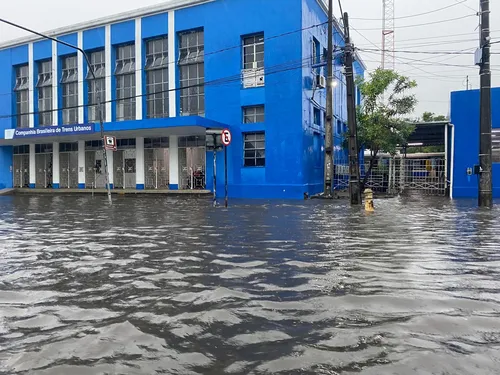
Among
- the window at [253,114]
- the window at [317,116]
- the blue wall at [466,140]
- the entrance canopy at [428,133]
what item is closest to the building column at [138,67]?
the window at [253,114]

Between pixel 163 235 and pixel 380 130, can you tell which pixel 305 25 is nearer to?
pixel 380 130

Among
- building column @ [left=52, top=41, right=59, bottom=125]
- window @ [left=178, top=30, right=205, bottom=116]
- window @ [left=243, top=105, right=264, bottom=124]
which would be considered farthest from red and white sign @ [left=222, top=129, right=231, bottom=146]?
building column @ [left=52, top=41, right=59, bottom=125]

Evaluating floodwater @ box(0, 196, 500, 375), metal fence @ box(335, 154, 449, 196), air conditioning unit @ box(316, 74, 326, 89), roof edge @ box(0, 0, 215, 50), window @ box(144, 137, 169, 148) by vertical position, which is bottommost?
floodwater @ box(0, 196, 500, 375)

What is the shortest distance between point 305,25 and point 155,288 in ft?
71.7

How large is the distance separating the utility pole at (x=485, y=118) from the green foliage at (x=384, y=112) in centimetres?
636

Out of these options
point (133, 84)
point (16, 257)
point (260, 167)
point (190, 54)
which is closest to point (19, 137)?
point (133, 84)

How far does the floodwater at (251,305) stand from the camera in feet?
10.6

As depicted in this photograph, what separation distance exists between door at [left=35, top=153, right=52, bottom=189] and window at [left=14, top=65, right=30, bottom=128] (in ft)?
8.52

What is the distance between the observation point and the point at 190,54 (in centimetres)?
2719

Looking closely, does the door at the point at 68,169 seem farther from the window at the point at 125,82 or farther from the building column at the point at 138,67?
the building column at the point at 138,67

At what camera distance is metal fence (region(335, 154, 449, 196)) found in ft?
84.4

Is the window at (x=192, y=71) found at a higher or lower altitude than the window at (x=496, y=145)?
higher

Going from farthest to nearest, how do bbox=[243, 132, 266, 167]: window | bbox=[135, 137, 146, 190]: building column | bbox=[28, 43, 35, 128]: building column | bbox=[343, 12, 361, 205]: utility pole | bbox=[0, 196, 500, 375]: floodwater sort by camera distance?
bbox=[28, 43, 35, 128]: building column, bbox=[135, 137, 146, 190]: building column, bbox=[243, 132, 266, 167]: window, bbox=[343, 12, 361, 205]: utility pole, bbox=[0, 196, 500, 375]: floodwater

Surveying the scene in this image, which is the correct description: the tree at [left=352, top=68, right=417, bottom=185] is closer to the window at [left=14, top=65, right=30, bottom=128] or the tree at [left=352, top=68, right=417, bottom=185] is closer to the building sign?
the building sign
